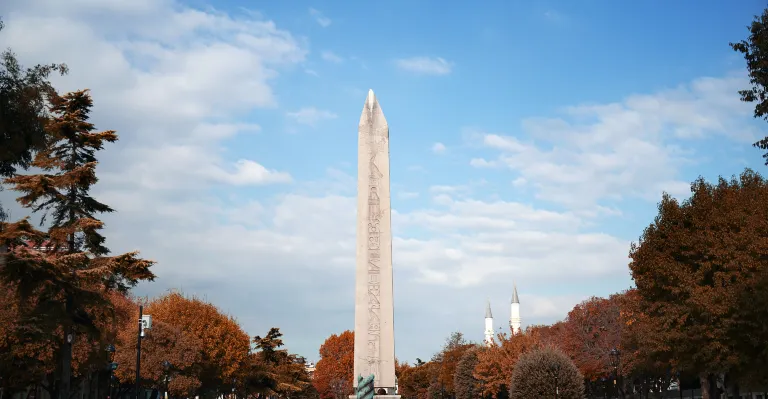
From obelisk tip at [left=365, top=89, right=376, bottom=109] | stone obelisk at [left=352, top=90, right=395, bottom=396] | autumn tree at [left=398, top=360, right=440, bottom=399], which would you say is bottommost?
autumn tree at [left=398, top=360, right=440, bottom=399]

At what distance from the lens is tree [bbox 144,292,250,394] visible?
63562mm

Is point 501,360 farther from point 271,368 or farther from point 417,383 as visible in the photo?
point 417,383

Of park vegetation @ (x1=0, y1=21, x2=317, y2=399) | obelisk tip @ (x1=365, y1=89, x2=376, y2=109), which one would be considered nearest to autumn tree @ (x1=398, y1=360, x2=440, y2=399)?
park vegetation @ (x1=0, y1=21, x2=317, y2=399)

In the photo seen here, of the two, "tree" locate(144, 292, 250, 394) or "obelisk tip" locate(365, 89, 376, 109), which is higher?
"obelisk tip" locate(365, 89, 376, 109)

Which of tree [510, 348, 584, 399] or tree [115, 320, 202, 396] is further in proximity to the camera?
tree [115, 320, 202, 396]

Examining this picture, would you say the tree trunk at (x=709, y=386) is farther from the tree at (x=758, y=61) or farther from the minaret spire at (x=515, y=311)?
the minaret spire at (x=515, y=311)

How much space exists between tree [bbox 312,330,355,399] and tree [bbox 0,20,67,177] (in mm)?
103302

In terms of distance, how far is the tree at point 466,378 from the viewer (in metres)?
86.7

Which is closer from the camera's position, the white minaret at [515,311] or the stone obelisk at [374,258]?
the stone obelisk at [374,258]

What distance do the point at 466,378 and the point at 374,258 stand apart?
69509mm

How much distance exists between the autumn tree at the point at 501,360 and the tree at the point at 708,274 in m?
29.4

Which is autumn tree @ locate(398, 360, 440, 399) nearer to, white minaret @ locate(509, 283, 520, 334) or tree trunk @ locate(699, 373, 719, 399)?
white minaret @ locate(509, 283, 520, 334)

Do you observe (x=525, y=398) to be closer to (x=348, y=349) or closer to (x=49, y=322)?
(x=49, y=322)

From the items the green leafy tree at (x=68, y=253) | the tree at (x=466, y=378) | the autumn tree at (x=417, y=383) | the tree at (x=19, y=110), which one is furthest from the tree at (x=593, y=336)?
the autumn tree at (x=417, y=383)
